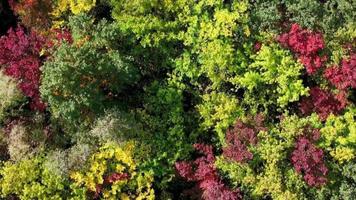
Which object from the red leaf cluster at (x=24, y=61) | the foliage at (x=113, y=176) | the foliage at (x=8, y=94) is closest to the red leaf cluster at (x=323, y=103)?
the foliage at (x=113, y=176)

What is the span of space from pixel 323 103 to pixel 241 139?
222 cm

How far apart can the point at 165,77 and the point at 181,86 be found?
1.05 meters

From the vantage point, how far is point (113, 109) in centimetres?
1373

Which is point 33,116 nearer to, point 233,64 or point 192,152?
point 192,152

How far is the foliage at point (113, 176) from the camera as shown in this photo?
1345 cm

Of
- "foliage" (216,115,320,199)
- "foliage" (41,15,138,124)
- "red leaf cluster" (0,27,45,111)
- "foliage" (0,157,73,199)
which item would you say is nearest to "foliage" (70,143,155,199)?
"foliage" (0,157,73,199)

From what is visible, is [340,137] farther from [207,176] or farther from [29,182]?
[29,182]

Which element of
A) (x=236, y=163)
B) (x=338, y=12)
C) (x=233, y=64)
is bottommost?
(x=236, y=163)

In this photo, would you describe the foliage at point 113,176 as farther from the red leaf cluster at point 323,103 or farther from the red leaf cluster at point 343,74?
the red leaf cluster at point 343,74

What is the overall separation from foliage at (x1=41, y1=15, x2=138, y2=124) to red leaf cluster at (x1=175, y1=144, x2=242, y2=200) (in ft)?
7.26

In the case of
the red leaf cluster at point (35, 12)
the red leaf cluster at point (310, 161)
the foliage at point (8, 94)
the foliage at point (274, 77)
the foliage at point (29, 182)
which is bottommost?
the red leaf cluster at point (310, 161)

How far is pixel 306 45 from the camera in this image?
1398 centimetres

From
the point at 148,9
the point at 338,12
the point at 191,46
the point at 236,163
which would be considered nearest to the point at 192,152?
the point at 236,163

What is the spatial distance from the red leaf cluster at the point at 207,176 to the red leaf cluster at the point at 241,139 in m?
0.57
